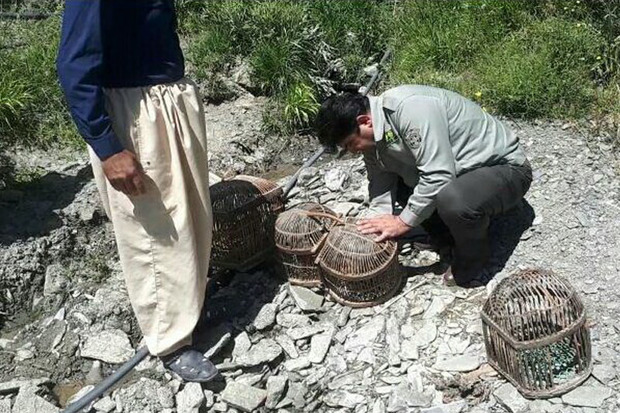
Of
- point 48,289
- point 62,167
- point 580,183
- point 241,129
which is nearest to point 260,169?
point 241,129

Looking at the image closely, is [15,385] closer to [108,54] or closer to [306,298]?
[306,298]

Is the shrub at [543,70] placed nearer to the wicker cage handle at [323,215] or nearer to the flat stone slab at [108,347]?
the wicker cage handle at [323,215]

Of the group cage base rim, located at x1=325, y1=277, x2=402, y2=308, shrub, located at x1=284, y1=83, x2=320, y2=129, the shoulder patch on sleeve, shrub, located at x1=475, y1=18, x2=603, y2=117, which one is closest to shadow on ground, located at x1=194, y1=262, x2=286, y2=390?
cage base rim, located at x1=325, y1=277, x2=402, y2=308

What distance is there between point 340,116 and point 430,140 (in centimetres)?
49

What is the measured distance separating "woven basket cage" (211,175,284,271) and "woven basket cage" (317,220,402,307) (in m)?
0.52

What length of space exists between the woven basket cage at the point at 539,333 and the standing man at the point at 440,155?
0.58 meters

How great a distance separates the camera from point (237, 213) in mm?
4828

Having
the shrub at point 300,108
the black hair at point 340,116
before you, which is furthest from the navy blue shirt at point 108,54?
the shrub at point 300,108

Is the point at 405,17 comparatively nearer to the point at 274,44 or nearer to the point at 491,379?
the point at 274,44

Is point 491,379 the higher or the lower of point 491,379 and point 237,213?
the lower

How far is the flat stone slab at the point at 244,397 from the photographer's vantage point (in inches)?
165

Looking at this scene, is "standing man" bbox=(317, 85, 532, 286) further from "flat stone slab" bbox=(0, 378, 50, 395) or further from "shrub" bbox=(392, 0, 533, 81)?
"shrub" bbox=(392, 0, 533, 81)

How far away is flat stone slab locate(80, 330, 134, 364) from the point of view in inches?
181

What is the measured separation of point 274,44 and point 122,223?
375cm
